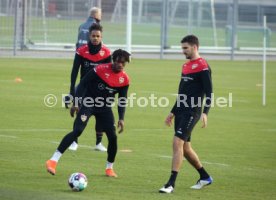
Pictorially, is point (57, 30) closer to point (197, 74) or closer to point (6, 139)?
point (6, 139)

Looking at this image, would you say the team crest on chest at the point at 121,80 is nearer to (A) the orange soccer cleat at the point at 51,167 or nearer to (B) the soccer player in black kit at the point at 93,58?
(A) the orange soccer cleat at the point at 51,167

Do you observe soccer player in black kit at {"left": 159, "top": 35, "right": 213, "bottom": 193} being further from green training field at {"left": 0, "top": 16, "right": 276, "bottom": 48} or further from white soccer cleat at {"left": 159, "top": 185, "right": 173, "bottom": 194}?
green training field at {"left": 0, "top": 16, "right": 276, "bottom": 48}

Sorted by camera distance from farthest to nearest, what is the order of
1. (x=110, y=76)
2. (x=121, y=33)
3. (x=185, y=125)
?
(x=121, y=33), (x=110, y=76), (x=185, y=125)

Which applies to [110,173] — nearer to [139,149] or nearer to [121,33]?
[139,149]

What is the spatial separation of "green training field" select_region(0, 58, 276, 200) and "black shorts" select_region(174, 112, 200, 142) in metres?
0.79

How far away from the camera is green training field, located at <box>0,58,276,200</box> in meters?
12.3

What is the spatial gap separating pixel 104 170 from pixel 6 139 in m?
3.58

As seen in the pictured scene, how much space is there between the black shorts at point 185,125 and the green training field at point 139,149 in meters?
0.79

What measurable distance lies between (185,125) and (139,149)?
13.5ft

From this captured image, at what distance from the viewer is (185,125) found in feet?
40.7

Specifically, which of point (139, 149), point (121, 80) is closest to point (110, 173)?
point (121, 80)

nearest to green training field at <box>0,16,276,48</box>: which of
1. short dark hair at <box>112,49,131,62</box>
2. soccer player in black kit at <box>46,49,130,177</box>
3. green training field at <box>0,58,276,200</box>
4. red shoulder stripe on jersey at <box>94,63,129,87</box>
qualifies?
green training field at <box>0,58,276,200</box>

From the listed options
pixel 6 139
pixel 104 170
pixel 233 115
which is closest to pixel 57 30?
pixel 233 115

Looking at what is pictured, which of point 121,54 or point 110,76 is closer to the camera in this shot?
point 121,54
